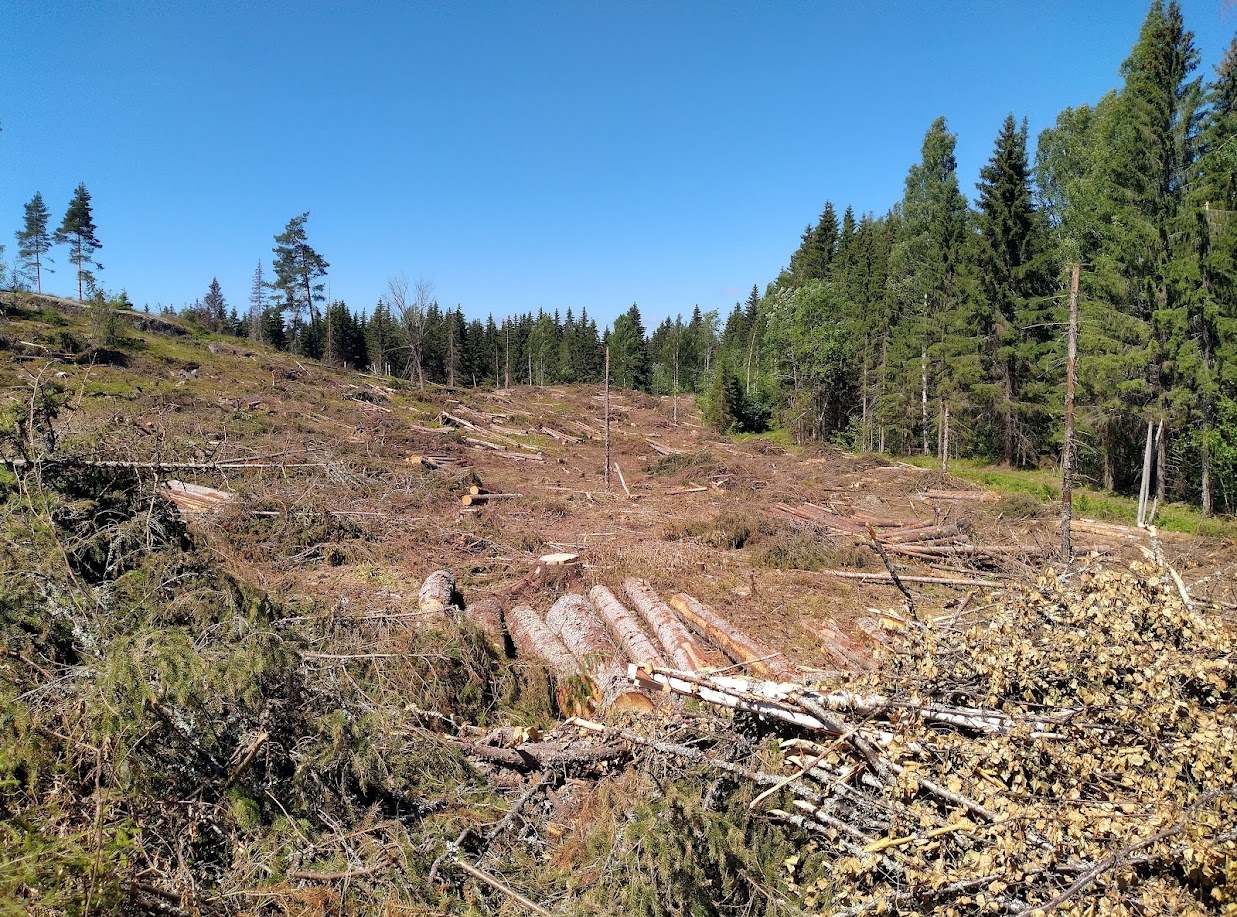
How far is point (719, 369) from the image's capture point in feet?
139

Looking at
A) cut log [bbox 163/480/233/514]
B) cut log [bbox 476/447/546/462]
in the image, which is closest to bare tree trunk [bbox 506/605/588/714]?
cut log [bbox 163/480/233/514]

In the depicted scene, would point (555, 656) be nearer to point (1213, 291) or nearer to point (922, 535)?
point (922, 535)

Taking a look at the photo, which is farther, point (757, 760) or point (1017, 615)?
point (1017, 615)

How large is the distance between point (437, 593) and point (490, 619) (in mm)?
992

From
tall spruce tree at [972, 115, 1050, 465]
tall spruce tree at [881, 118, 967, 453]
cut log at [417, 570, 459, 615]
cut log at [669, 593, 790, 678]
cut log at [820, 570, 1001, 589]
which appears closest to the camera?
cut log at [669, 593, 790, 678]

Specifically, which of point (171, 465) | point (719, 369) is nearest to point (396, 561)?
point (171, 465)

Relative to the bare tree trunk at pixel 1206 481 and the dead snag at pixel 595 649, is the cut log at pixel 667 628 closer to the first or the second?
the dead snag at pixel 595 649

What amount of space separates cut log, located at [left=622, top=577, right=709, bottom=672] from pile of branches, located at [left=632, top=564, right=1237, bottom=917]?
7.74 ft

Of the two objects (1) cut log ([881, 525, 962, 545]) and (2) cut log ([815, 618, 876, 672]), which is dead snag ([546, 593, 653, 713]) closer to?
(2) cut log ([815, 618, 876, 672])

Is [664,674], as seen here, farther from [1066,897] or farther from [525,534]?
[525,534]

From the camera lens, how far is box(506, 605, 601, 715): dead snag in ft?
20.3

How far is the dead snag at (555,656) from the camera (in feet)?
20.3

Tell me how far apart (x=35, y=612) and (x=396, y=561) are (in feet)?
22.0

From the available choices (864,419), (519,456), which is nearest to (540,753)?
(519,456)
